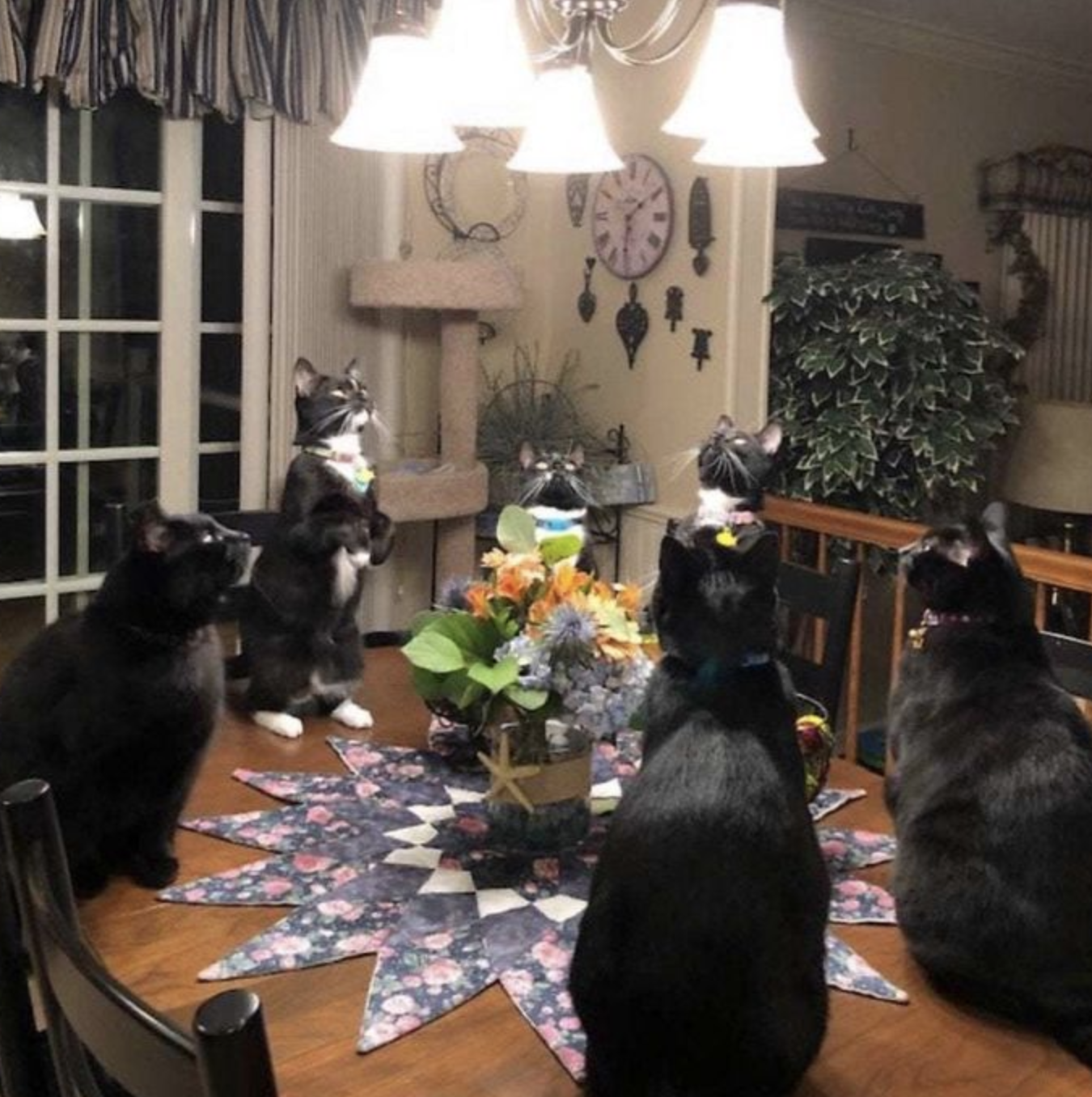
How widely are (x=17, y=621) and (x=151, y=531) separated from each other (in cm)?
214

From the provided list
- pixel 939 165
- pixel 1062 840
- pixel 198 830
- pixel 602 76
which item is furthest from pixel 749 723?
pixel 939 165

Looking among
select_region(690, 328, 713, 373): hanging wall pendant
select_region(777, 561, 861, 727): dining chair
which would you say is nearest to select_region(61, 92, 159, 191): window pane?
select_region(690, 328, 713, 373): hanging wall pendant

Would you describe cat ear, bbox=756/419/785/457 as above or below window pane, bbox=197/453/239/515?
above

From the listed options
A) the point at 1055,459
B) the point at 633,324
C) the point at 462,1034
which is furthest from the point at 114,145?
the point at 1055,459

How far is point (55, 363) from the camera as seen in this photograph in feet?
11.7

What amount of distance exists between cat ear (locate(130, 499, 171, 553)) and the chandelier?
1.76 ft

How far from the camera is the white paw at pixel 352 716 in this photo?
2170 millimetres

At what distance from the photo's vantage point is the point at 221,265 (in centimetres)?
382

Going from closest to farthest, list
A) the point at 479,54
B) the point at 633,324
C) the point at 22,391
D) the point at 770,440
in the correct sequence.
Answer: the point at 479,54 → the point at 770,440 → the point at 22,391 → the point at 633,324

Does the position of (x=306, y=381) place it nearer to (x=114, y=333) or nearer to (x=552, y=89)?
(x=552, y=89)

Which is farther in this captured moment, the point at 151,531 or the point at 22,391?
the point at 22,391

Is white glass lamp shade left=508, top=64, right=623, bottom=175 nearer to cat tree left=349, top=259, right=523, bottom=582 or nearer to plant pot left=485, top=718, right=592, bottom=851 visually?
plant pot left=485, top=718, right=592, bottom=851

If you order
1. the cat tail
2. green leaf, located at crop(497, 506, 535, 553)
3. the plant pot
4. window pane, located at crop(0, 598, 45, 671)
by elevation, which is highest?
green leaf, located at crop(497, 506, 535, 553)

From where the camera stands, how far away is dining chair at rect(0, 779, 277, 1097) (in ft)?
2.19
